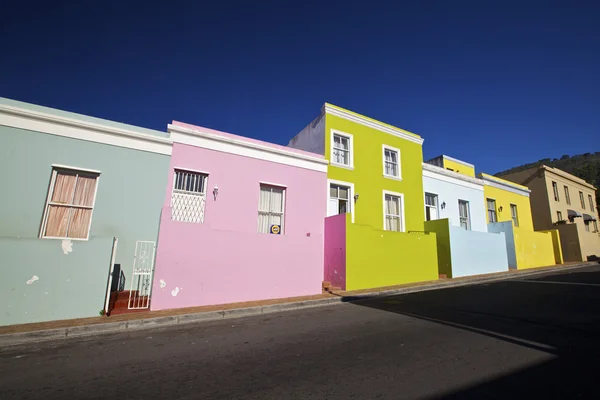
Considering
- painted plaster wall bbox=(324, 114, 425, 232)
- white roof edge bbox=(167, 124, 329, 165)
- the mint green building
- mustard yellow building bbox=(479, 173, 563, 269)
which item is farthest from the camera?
mustard yellow building bbox=(479, 173, 563, 269)

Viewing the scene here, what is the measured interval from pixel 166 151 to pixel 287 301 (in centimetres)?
647

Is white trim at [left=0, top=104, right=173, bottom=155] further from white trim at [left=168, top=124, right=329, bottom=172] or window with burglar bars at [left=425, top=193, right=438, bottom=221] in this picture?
window with burglar bars at [left=425, top=193, right=438, bottom=221]

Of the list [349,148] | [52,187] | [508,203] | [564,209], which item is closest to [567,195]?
[564,209]

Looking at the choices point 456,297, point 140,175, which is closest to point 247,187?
point 140,175

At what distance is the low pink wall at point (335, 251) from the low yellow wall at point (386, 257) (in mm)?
185

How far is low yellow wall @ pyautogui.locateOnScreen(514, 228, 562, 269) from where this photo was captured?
18375 millimetres

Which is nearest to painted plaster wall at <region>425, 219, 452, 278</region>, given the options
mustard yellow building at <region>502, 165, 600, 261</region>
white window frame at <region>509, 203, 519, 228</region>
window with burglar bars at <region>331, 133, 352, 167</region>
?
window with burglar bars at <region>331, 133, 352, 167</region>

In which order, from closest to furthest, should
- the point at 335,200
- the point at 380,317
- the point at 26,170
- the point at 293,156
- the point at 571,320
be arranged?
the point at 571,320, the point at 380,317, the point at 26,170, the point at 293,156, the point at 335,200

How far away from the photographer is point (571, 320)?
5.98m

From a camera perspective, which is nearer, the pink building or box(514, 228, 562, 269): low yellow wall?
the pink building

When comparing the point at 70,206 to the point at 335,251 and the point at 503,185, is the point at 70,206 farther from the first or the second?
the point at 503,185

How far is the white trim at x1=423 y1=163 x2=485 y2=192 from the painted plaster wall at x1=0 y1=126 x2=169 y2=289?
46.4ft

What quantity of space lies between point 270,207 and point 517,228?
1685 centimetres

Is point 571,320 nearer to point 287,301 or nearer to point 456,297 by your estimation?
point 456,297
